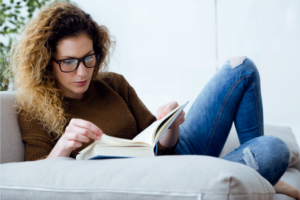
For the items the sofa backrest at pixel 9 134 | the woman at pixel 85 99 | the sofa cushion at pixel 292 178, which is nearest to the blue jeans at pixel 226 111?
the woman at pixel 85 99

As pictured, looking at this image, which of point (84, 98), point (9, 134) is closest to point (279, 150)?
point (84, 98)

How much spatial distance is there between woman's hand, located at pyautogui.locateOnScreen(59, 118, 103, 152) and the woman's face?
412mm

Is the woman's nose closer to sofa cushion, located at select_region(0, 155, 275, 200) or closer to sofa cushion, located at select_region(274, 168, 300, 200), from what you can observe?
sofa cushion, located at select_region(0, 155, 275, 200)

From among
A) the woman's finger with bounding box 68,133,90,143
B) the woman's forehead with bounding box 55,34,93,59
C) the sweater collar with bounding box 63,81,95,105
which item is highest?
the woman's forehead with bounding box 55,34,93,59

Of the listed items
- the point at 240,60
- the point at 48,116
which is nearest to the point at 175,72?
the point at 240,60

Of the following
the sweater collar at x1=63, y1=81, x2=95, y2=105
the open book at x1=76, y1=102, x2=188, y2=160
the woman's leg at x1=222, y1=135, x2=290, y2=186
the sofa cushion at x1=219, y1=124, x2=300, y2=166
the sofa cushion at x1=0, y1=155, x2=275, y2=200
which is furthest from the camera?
the sofa cushion at x1=219, y1=124, x2=300, y2=166

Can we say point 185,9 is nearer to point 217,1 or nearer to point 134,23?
point 217,1

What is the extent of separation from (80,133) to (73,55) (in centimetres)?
48

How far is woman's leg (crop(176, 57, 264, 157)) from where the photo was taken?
1.18 meters

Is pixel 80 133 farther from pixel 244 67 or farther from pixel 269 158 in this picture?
pixel 244 67

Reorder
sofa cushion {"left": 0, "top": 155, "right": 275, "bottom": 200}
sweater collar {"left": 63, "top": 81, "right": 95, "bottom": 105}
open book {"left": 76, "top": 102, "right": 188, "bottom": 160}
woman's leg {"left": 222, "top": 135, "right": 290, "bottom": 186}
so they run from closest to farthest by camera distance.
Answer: sofa cushion {"left": 0, "top": 155, "right": 275, "bottom": 200} < open book {"left": 76, "top": 102, "right": 188, "bottom": 160} < woman's leg {"left": 222, "top": 135, "right": 290, "bottom": 186} < sweater collar {"left": 63, "top": 81, "right": 95, "bottom": 105}

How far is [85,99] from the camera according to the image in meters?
1.28

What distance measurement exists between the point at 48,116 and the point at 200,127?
25.5 inches

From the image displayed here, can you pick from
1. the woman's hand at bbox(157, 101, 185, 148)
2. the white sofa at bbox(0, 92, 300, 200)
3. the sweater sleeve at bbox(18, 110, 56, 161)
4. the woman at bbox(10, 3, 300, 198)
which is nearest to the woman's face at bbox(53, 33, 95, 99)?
the woman at bbox(10, 3, 300, 198)
